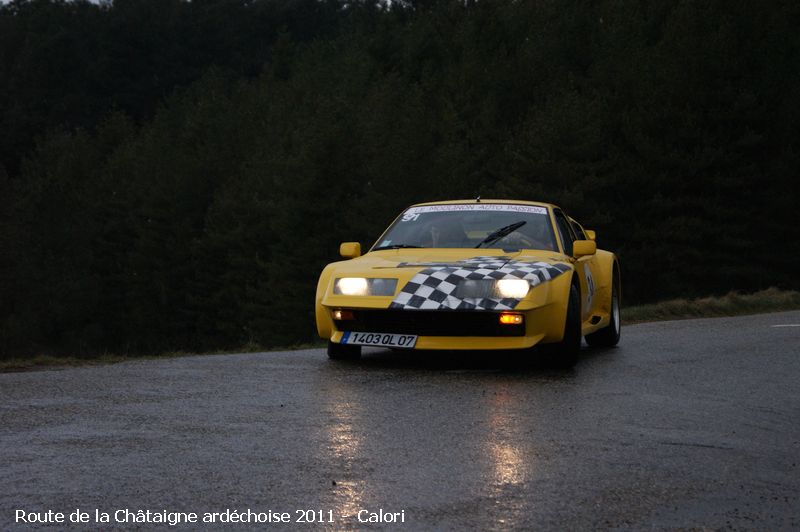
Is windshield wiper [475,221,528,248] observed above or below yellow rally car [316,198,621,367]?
above

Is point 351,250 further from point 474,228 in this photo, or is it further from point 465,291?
point 465,291

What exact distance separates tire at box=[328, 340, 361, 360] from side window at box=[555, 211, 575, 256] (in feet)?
6.62

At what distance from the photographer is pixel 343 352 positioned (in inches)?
394

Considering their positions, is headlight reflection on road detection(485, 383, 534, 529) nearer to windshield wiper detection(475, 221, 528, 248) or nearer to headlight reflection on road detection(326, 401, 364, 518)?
headlight reflection on road detection(326, 401, 364, 518)

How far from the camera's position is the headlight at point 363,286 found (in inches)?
369

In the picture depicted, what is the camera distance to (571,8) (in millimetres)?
69562

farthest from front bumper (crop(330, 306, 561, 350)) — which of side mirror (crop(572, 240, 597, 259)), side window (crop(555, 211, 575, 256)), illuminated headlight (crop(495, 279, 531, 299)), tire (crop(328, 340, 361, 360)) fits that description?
side window (crop(555, 211, 575, 256))

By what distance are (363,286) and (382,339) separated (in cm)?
45

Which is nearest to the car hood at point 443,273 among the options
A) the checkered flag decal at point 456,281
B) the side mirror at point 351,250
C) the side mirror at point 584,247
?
the checkered flag decal at point 456,281

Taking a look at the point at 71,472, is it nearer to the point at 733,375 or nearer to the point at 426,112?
the point at 733,375

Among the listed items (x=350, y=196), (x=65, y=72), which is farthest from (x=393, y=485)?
(x=65, y=72)

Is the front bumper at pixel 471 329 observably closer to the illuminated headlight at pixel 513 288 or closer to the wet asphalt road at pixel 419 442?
the illuminated headlight at pixel 513 288

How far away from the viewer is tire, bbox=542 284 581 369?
30.9ft

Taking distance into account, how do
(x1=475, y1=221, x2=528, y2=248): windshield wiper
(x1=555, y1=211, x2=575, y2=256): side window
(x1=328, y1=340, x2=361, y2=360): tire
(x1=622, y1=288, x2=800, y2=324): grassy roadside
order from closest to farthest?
1. (x1=328, y1=340, x2=361, y2=360): tire
2. (x1=475, y1=221, x2=528, y2=248): windshield wiper
3. (x1=555, y1=211, x2=575, y2=256): side window
4. (x1=622, y1=288, x2=800, y2=324): grassy roadside
